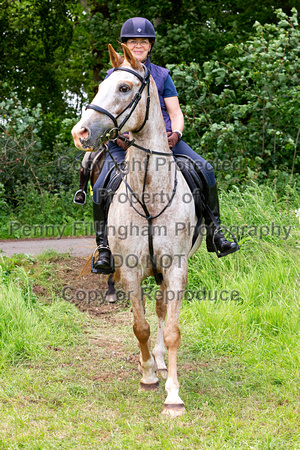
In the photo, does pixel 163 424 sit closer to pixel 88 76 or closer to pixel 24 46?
pixel 24 46

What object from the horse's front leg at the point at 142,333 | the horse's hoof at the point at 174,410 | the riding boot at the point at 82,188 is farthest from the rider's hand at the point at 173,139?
the horse's hoof at the point at 174,410

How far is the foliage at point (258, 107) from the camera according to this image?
31.2 ft

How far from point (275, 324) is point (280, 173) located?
4.62 meters

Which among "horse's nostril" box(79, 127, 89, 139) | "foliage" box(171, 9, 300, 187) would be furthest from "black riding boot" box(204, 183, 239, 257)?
"foliage" box(171, 9, 300, 187)

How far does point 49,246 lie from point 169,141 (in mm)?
5993

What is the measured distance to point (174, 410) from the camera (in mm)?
4102

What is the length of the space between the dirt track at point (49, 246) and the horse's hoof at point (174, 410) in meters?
5.00

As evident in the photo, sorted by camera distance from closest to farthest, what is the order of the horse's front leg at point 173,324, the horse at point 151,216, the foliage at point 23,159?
the horse at point 151,216
the horse's front leg at point 173,324
the foliage at point 23,159

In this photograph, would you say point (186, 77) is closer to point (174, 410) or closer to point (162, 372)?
point (162, 372)

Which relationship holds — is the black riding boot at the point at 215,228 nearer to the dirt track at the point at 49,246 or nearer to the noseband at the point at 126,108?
the noseband at the point at 126,108

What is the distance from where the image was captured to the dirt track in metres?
9.27

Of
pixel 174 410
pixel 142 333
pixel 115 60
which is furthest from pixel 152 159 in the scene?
pixel 174 410

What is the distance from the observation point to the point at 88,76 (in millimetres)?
20266

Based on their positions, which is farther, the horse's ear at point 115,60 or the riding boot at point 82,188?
the riding boot at point 82,188
